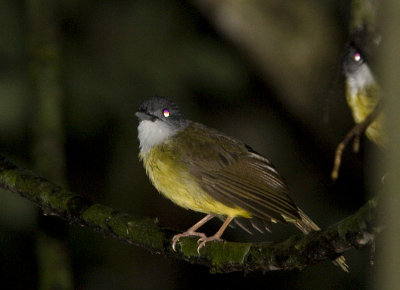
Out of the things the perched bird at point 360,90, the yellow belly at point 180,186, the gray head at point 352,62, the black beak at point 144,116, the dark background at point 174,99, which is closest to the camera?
the yellow belly at point 180,186

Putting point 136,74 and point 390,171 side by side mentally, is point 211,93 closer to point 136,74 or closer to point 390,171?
point 136,74

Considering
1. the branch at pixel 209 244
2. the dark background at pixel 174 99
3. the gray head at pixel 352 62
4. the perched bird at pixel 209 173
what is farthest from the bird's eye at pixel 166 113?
the gray head at pixel 352 62

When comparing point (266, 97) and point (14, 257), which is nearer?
point (14, 257)

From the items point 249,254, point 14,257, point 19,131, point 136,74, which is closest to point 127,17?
point 136,74

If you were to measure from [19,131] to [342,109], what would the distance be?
3.03 metres

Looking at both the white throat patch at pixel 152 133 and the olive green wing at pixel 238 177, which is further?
the white throat patch at pixel 152 133

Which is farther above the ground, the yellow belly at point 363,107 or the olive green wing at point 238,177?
the yellow belly at point 363,107

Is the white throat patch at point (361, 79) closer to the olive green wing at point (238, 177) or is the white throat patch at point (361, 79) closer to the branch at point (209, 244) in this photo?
the olive green wing at point (238, 177)

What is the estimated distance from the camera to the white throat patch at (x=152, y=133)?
4.18 metres

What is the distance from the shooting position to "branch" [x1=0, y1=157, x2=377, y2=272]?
2.01m

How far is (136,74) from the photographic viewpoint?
675 cm

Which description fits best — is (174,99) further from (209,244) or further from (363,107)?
(209,244)

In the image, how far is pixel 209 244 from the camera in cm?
309

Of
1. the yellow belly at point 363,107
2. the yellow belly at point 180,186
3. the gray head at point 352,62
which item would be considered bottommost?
the yellow belly at point 180,186
